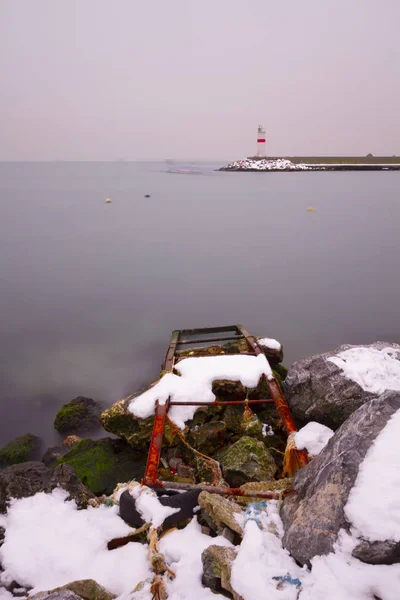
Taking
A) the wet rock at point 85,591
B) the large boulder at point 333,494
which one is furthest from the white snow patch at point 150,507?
the large boulder at point 333,494

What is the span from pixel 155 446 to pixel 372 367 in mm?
3724

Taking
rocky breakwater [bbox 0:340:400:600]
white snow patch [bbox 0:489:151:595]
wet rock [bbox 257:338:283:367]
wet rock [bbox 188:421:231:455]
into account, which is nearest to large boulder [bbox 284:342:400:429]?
rocky breakwater [bbox 0:340:400:600]

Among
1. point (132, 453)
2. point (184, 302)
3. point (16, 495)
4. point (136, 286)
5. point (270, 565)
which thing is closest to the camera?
point (270, 565)

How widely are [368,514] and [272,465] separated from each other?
8.66 ft

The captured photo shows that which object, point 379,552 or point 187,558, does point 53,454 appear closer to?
point 187,558

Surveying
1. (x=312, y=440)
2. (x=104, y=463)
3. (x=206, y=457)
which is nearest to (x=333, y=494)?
(x=312, y=440)

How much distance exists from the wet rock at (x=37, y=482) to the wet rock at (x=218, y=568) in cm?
196

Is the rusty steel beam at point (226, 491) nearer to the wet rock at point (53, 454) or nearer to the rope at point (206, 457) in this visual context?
the rope at point (206, 457)

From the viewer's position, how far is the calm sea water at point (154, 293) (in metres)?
10.7

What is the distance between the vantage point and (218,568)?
2908 millimetres

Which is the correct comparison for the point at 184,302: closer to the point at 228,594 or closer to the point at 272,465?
the point at 272,465

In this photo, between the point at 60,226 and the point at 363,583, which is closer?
the point at 363,583

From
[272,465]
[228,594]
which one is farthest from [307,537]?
[272,465]

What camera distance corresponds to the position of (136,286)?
18562 millimetres
